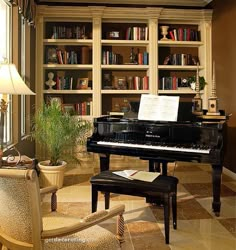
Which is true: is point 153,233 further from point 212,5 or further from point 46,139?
point 212,5

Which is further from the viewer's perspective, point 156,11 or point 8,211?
point 156,11

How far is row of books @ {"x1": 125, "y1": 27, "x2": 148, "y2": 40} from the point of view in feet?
19.3

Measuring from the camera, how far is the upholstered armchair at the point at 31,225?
1536 mm

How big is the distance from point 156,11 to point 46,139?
3.15 meters

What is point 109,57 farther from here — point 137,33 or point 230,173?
point 230,173

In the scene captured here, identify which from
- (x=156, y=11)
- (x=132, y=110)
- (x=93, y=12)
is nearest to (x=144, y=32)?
(x=156, y=11)

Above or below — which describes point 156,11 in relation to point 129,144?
above

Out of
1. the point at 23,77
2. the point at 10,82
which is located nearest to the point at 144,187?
the point at 10,82

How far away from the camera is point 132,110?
3.76 meters

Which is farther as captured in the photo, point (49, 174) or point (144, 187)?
point (49, 174)

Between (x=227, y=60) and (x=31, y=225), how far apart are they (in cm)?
441

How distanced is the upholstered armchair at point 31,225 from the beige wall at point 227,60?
11.9 feet

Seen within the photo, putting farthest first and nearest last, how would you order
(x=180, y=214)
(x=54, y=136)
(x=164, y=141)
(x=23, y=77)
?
(x=23, y=77) → (x=54, y=136) → (x=164, y=141) → (x=180, y=214)

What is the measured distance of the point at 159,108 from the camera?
351 centimetres
